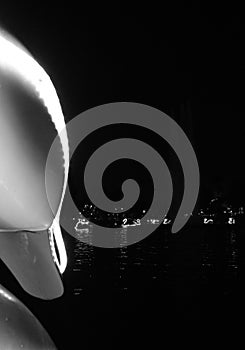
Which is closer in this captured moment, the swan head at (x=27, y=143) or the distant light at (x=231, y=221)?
the swan head at (x=27, y=143)

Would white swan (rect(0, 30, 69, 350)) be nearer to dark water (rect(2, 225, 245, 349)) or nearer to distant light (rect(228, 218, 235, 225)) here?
dark water (rect(2, 225, 245, 349))

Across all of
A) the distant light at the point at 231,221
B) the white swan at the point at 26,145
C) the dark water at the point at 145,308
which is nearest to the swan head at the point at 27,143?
the white swan at the point at 26,145

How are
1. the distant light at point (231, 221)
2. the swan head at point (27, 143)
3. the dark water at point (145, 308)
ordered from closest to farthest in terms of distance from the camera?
1. the swan head at point (27, 143)
2. the dark water at point (145, 308)
3. the distant light at point (231, 221)

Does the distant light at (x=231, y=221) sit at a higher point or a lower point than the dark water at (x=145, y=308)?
lower

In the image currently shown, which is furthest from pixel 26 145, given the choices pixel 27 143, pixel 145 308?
pixel 145 308

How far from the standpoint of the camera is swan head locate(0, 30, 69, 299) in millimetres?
812

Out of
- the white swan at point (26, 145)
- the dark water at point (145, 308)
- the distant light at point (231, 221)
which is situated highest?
the white swan at point (26, 145)

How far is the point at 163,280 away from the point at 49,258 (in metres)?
8.36

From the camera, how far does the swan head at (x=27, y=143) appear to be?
81 centimetres

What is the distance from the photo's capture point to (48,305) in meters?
7.12

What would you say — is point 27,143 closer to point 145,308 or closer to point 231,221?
point 145,308

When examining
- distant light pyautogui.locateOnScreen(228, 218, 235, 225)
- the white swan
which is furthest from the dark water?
distant light pyautogui.locateOnScreen(228, 218, 235, 225)

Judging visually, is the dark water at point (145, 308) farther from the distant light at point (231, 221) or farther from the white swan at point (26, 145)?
the distant light at point (231, 221)

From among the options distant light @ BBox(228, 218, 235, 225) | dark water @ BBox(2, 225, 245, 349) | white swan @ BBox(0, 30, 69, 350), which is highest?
white swan @ BBox(0, 30, 69, 350)
